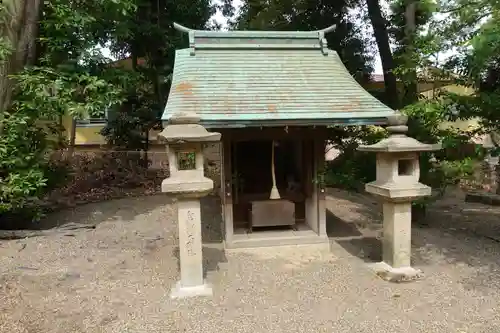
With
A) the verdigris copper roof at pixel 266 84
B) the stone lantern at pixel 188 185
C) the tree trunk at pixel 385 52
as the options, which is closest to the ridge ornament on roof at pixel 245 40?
the verdigris copper roof at pixel 266 84

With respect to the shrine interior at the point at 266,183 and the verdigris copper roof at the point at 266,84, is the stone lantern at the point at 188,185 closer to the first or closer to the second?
the verdigris copper roof at the point at 266,84

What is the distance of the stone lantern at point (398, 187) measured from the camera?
18.4 feet

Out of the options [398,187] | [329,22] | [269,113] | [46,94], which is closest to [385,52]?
[329,22]

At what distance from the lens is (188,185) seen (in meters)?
5.09

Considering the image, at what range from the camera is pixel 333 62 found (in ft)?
26.7

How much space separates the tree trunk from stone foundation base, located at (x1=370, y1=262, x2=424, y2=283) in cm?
519

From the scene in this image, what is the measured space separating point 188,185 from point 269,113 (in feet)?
6.27

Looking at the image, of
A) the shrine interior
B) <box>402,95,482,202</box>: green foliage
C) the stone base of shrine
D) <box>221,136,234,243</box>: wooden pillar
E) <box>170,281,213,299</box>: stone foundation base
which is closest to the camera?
<box>170,281,213,299</box>: stone foundation base

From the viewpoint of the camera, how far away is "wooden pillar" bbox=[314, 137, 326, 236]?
732 cm

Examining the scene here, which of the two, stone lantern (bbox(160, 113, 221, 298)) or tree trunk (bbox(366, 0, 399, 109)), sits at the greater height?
tree trunk (bbox(366, 0, 399, 109))

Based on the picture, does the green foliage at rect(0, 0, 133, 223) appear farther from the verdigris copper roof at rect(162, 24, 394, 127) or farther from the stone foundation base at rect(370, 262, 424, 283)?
the stone foundation base at rect(370, 262, 424, 283)

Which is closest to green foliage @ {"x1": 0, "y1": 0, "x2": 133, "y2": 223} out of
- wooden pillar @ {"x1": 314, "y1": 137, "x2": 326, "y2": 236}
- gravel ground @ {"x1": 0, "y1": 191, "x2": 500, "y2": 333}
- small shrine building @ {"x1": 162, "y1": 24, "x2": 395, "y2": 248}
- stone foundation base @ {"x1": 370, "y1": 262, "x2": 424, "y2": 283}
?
gravel ground @ {"x1": 0, "y1": 191, "x2": 500, "y2": 333}

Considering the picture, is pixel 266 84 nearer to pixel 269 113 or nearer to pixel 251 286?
pixel 269 113

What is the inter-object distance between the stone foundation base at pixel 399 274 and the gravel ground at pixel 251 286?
0.11 meters
